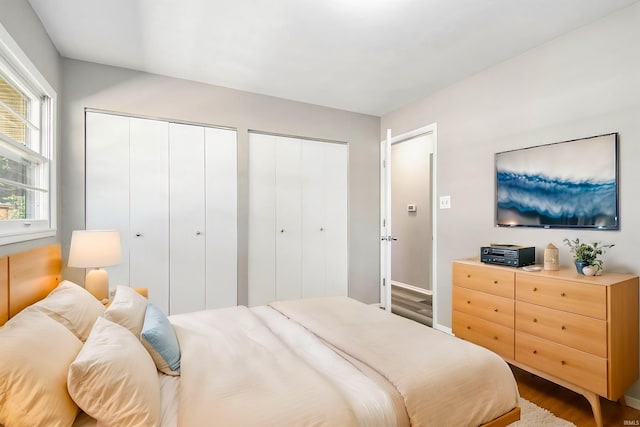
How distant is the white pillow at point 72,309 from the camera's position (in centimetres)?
151

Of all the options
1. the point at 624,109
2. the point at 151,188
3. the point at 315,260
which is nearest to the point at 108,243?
the point at 151,188

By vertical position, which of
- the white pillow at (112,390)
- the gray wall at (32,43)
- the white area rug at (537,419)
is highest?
the gray wall at (32,43)

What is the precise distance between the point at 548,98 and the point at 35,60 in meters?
3.71

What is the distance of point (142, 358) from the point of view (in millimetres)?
1260

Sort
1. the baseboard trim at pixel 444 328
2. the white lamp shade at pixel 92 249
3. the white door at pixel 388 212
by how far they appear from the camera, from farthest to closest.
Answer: the baseboard trim at pixel 444 328, the white door at pixel 388 212, the white lamp shade at pixel 92 249

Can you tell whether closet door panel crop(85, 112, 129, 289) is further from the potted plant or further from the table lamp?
the potted plant

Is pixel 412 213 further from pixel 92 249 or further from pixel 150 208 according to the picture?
pixel 92 249

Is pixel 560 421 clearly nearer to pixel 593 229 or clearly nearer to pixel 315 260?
pixel 593 229

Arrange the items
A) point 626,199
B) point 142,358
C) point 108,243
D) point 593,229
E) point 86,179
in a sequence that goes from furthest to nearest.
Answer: point 86,179
point 108,243
point 593,229
point 626,199
point 142,358

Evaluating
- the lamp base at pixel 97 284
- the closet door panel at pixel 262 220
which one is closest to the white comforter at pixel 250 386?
the lamp base at pixel 97 284

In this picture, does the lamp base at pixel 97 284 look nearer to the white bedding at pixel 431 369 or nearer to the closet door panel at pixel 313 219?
the white bedding at pixel 431 369

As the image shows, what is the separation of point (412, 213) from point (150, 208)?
3795 millimetres

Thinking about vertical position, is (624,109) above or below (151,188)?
above

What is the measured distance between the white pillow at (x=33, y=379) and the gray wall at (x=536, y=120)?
303 cm
